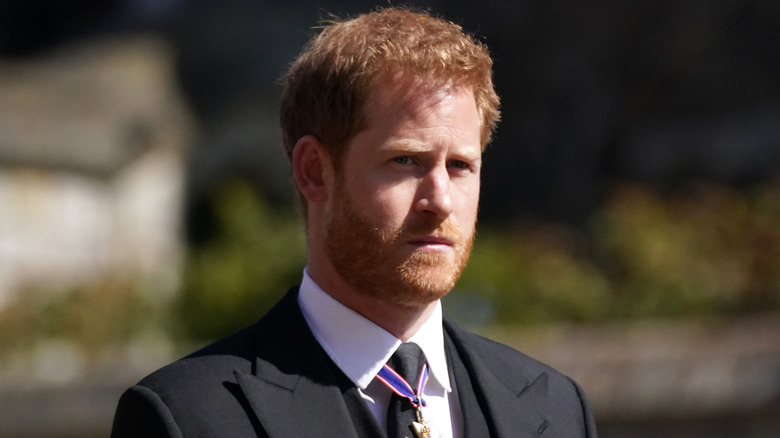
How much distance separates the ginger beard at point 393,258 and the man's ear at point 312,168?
66 millimetres

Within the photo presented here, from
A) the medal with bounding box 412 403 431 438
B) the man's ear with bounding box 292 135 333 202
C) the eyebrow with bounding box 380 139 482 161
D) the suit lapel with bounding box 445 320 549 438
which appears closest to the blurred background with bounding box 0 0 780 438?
the suit lapel with bounding box 445 320 549 438

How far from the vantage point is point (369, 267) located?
108 inches

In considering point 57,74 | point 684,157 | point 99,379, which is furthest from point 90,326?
point 684,157

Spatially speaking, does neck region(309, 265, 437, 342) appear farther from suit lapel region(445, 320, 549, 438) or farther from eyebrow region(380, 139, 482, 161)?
eyebrow region(380, 139, 482, 161)

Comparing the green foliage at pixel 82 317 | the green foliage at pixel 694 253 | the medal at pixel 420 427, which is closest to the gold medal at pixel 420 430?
the medal at pixel 420 427

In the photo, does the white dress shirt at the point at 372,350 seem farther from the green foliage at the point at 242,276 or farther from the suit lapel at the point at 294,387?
the green foliage at the point at 242,276

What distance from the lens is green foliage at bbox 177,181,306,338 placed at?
9070mm

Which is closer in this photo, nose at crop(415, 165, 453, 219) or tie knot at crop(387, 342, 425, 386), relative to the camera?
nose at crop(415, 165, 453, 219)

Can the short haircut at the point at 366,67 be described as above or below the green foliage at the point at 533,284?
above

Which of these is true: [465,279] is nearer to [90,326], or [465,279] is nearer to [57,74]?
[90,326]

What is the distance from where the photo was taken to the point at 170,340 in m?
9.02

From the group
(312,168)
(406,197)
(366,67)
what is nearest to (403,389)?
(406,197)

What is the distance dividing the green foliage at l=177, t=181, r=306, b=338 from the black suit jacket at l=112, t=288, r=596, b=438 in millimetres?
5911

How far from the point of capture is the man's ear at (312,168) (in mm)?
2837
